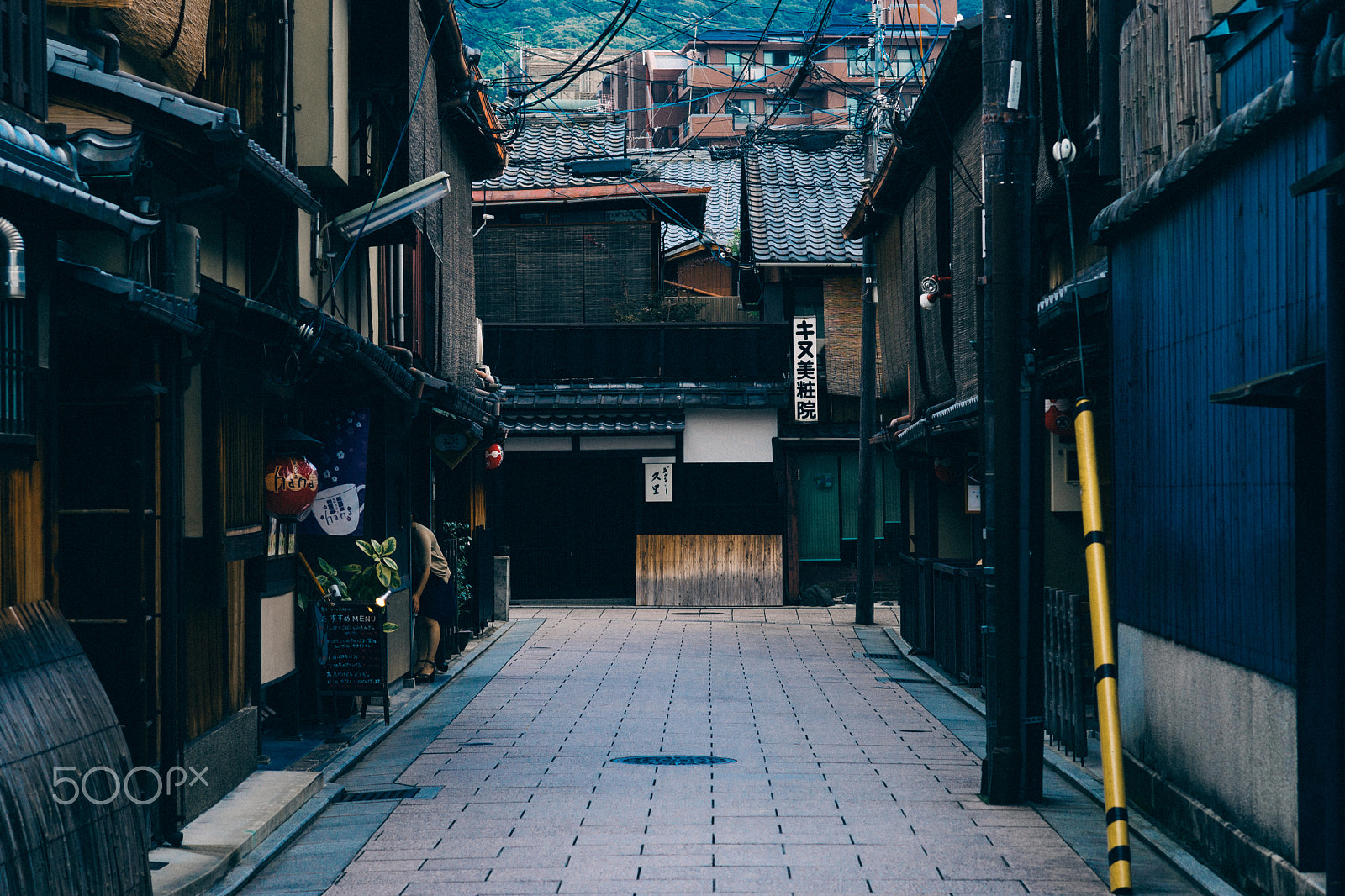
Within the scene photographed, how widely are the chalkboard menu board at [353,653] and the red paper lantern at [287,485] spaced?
1.75 m

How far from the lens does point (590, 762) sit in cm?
1291

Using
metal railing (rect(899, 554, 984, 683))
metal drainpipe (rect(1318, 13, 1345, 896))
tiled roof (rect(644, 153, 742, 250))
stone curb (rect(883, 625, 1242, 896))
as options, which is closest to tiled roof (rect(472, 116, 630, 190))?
tiled roof (rect(644, 153, 742, 250))

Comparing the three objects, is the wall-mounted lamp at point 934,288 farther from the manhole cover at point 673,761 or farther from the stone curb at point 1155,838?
the manhole cover at point 673,761

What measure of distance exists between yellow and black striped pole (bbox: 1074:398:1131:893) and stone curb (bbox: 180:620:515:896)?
550 centimetres

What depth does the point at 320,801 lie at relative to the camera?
11258 mm

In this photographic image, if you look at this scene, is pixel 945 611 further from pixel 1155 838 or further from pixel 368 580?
pixel 1155 838

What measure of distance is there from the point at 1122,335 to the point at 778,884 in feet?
18.2

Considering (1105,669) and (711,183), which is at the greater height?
(711,183)

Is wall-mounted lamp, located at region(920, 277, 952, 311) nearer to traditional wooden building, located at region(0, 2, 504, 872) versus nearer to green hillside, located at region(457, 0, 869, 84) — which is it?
traditional wooden building, located at region(0, 2, 504, 872)

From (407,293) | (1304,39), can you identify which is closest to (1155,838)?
(1304,39)

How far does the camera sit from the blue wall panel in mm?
7766

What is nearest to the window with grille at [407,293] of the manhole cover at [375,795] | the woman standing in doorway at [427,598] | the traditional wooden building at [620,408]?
the woman standing in doorway at [427,598]

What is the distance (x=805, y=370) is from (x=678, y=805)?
827 inches

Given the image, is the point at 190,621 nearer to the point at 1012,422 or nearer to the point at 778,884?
the point at 778,884
